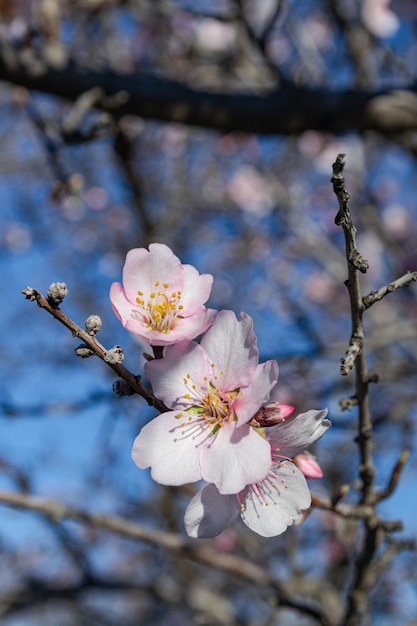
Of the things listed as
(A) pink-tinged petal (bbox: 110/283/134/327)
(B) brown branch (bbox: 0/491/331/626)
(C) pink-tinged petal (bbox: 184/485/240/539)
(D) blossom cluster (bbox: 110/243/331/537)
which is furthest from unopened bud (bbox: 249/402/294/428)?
(B) brown branch (bbox: 0/491/331/626)

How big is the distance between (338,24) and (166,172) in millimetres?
2537

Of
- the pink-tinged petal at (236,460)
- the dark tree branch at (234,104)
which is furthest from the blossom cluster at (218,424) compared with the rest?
the dark tree branch at (234,104)

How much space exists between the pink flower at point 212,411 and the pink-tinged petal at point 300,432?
0.03 meters

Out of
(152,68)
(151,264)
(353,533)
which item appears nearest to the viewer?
(151,264)

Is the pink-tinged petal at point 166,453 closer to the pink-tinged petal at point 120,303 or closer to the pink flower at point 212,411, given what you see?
the pink flower at point 212,411

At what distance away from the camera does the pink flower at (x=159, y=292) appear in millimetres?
910

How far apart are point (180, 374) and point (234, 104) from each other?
4.44 feet

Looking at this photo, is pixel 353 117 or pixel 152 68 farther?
pixel 152 68

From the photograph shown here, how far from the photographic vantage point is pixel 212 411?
2.91ft

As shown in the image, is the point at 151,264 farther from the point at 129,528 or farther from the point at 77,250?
the point at 77,250

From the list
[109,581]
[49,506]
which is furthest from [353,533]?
[109,581]

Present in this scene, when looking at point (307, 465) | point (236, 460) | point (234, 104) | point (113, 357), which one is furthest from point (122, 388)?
point (234, 104)

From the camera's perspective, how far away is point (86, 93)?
192 cm

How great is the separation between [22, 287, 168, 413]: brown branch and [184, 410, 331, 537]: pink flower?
170mm
